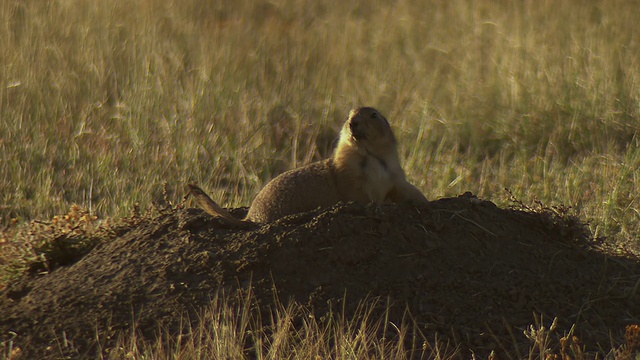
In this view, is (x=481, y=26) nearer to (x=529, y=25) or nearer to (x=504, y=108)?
(x=529, y=25)

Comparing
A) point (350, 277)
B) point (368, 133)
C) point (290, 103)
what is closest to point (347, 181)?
point (368, 133)

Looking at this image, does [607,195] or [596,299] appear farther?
[607,195]

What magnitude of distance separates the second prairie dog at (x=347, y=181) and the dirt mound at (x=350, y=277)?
0.97ft

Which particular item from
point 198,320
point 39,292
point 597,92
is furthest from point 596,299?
point 597,92

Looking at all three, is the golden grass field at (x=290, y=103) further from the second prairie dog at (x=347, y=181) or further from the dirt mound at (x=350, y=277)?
the second prairie dog at (x=347, y=181)

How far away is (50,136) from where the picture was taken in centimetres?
852

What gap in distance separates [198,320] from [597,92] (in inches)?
221

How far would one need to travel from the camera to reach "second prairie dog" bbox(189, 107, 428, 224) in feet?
18.4

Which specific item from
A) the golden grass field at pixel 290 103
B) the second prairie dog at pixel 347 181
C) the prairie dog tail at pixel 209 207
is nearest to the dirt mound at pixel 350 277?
the prairie dog tail at pixel 209 207

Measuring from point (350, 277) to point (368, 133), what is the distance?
1050mm

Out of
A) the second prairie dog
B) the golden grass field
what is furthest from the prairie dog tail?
the golden grass field

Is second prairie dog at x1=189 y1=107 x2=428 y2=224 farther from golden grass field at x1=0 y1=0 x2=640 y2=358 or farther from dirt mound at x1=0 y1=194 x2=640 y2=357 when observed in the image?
golden grass field at x1=0 y1=0 x2=640 y2=358

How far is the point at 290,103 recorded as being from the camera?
9.65 m

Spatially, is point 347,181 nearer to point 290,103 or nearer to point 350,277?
point 350,277
